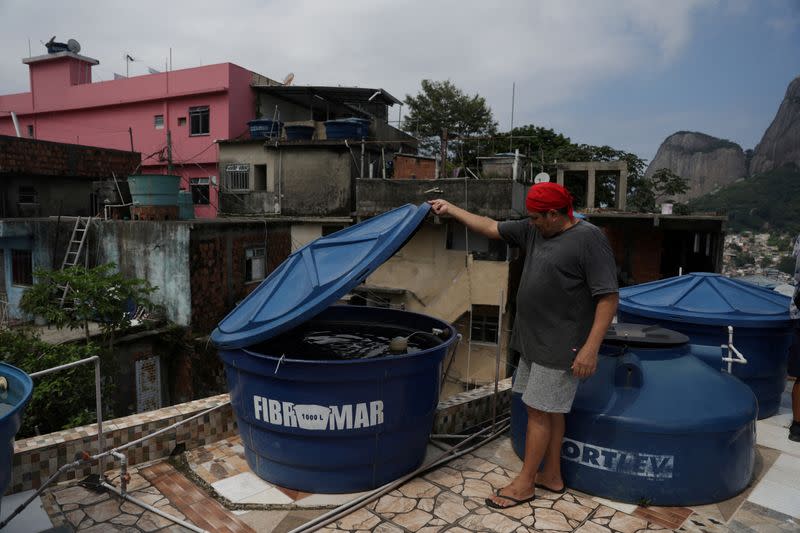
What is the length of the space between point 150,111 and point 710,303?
2720cm

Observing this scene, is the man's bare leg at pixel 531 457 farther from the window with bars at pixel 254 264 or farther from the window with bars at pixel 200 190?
the window with bars at pixel 200 190

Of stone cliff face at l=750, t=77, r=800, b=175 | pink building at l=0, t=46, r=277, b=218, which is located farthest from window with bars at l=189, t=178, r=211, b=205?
stone cliff face at l=750, t=77, r=800, b=175

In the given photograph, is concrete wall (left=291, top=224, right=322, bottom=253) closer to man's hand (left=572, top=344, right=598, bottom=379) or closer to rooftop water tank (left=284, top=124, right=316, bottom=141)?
rooftop water tank (left=284, top=124, right=316, bottom=141)

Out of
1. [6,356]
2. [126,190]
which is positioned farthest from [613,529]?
[126,190]

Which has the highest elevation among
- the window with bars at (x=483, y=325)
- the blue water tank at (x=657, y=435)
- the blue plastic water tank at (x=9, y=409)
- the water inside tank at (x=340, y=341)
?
the blue plastic water tank at (x=9, y=409)

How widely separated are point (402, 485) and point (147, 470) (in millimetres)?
1906

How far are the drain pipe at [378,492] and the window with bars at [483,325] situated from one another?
42.7ft

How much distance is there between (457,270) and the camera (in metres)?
17.8

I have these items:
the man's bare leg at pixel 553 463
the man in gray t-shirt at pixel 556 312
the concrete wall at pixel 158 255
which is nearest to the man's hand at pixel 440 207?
the man in gray t-shirt at pixel 556 312

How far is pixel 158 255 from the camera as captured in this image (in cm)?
1533

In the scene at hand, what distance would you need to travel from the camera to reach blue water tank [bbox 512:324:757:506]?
3.54m

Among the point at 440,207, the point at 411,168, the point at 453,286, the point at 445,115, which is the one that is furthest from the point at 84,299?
the point at 445,115

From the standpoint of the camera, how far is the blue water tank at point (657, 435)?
11.6ft

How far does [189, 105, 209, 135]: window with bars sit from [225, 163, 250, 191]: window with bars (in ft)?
9.26
